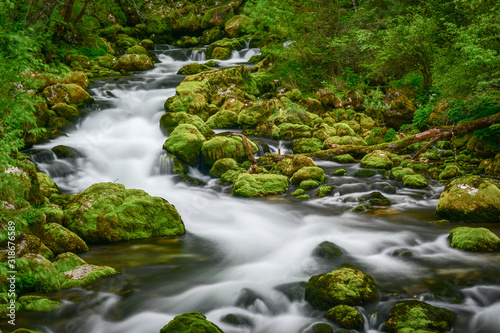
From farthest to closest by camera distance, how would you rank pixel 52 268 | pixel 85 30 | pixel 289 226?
pixel 85 30, pixel 289 226, pixel 52 268

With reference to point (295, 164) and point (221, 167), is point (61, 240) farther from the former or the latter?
point (295, 164)

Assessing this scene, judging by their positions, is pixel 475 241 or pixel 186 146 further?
pixel 186 146

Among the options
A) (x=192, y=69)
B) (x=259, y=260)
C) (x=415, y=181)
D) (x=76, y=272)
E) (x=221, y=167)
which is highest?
(x=192, y=69)

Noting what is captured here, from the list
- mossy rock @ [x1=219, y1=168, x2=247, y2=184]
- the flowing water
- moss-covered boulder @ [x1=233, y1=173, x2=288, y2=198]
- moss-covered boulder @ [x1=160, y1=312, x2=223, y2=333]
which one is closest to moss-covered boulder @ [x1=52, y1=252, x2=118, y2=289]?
the flowing water

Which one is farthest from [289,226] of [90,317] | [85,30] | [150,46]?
[150,46]

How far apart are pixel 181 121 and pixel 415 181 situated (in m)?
8.66

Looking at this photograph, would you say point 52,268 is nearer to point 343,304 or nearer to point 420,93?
point 343,304

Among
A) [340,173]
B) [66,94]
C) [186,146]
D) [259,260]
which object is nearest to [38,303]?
[259,260]

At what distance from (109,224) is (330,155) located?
8472 mm

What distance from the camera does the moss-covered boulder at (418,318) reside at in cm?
387

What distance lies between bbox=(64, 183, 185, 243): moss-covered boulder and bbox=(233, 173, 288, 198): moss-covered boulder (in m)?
2.77

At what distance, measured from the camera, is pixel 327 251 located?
20.2 feet

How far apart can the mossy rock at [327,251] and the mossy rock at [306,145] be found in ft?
24.8

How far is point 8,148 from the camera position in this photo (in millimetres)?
3127
